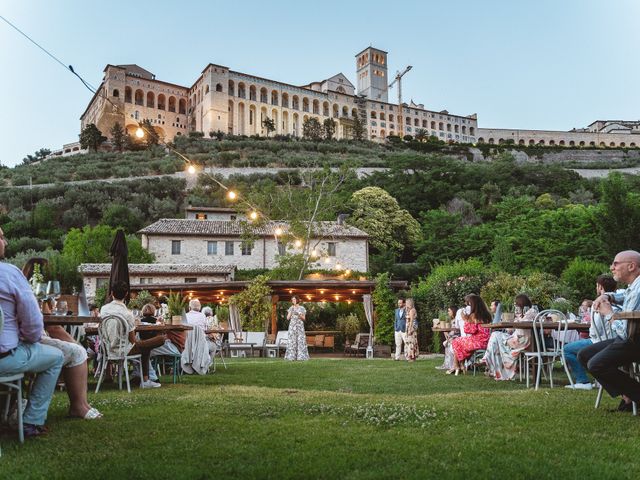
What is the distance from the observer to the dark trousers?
4.56m

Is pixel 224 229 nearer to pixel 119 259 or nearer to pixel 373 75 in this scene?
pixel 119 259

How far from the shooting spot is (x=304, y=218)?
33031mm

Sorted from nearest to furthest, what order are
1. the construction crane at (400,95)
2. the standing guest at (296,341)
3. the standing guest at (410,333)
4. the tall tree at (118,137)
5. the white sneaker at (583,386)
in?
the white sneaker at (583,386)
the standing guest at (410,333)
the standing guest at (296,341)
the tall tree at (118,137)
the construction crane at (400,95)

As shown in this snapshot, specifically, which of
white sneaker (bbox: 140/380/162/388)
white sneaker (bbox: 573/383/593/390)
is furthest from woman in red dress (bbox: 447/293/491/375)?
white sneaker (bbox: 140/380/162/388)

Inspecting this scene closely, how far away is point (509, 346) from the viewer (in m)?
8.56

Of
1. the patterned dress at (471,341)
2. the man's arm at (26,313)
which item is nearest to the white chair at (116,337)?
the man's arm at (26,313)

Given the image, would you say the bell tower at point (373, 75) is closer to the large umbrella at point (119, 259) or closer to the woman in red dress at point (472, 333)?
the large umbrella at point (119, 259)

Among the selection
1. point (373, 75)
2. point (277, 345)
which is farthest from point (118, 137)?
point (277, 345)

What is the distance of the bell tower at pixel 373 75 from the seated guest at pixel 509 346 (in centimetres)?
10452

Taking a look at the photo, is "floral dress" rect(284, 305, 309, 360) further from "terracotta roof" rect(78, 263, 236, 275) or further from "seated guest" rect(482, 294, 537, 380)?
"terracotta roof" rect(78, 263, 236, 275)

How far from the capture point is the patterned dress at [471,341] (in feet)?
31.5

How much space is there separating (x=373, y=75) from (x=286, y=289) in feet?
313

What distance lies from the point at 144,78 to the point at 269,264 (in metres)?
59.2

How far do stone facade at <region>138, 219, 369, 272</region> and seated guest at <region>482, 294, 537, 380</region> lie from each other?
2388cm
